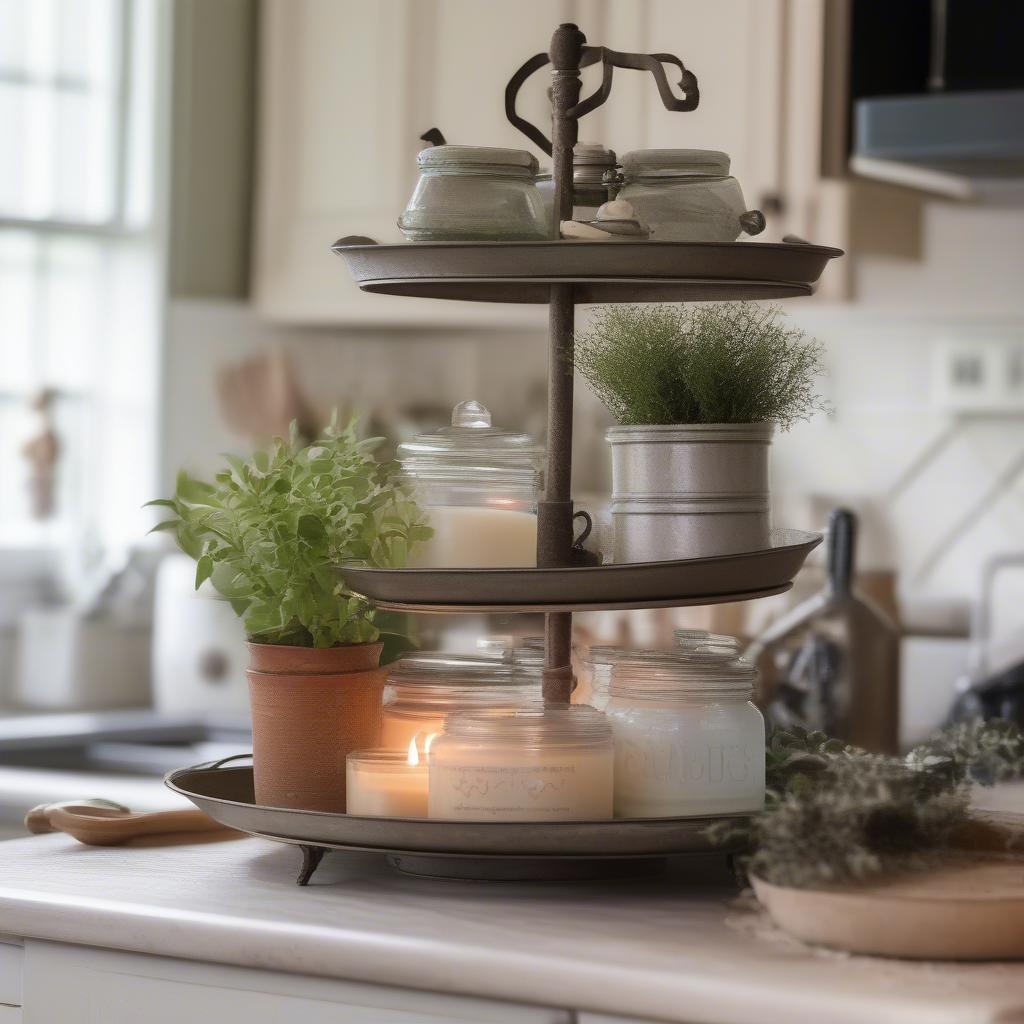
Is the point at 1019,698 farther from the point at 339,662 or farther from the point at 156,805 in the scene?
the point at 339,662

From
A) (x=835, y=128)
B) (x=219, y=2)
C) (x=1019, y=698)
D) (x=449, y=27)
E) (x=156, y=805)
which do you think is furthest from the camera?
(x=219, y=2)

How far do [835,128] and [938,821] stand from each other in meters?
1.89

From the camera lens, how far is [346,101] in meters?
3.18

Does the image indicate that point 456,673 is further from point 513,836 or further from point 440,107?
point 440,107

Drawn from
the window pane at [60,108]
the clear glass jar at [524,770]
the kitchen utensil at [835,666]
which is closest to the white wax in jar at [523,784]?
the clear glass jar at [524,770]

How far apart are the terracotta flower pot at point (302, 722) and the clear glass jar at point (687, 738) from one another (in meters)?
0.18

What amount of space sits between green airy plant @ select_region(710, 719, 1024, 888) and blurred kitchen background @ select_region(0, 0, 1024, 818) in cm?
141

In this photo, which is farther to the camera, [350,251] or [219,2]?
[219,2]

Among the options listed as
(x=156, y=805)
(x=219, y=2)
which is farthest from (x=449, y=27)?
(x=156, y=805)

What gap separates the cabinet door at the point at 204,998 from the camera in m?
0.88

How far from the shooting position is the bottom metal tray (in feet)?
3.15

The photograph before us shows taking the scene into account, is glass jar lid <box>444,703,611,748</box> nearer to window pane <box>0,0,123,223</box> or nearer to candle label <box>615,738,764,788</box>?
candle label <box>615,738,764,788</box>

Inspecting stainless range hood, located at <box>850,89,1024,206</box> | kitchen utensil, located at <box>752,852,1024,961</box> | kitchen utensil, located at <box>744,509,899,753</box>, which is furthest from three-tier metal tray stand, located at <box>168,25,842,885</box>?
stainless range hood, located at <box>850,89,1024,206</box>

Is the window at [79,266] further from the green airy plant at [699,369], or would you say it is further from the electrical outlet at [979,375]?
the green airy plant at [699,369]
